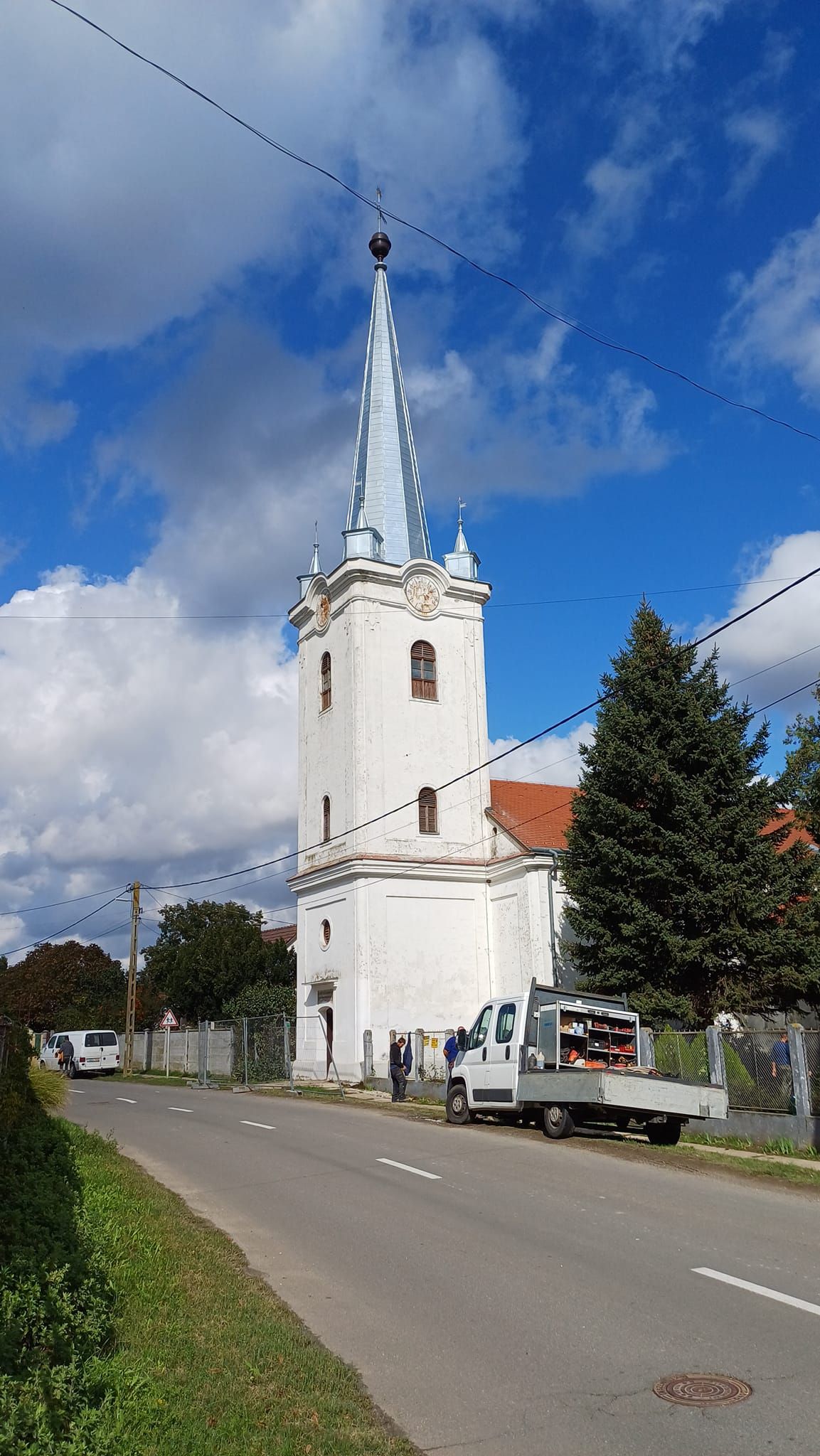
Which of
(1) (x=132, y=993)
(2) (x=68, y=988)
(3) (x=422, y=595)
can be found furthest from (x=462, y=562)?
(2) (x=68, y=988)

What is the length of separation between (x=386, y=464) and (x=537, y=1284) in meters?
33.7

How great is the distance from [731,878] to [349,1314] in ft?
59.1

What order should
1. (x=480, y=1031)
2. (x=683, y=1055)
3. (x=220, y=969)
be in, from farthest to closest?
(x=220, y=969) → (x=683, y=1055) → (x=480, y=1031)

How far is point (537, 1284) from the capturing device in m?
7.72

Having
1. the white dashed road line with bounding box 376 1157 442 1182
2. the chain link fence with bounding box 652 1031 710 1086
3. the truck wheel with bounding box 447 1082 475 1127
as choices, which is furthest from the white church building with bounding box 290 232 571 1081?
the white dashed road line with bounding box 376 1157 442 1182

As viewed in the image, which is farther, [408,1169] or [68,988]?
[68,988]

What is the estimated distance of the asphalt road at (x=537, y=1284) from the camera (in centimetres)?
523

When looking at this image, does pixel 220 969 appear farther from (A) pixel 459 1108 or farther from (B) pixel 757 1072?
(B) pixel 757 1072

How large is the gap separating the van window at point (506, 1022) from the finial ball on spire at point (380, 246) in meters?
32.4

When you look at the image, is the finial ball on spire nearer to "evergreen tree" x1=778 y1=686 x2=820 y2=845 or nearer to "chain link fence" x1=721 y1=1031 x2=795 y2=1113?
"evergreen tree" x1=778 y1=686 x2=820 y2=845

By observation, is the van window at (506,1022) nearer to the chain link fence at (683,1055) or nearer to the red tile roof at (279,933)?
the chain link fence at (683,1055)

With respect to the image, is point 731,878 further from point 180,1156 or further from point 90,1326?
point 90,1326

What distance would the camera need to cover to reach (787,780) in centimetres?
2491

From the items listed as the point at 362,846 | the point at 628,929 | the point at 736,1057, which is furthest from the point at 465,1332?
the point at 362,846
